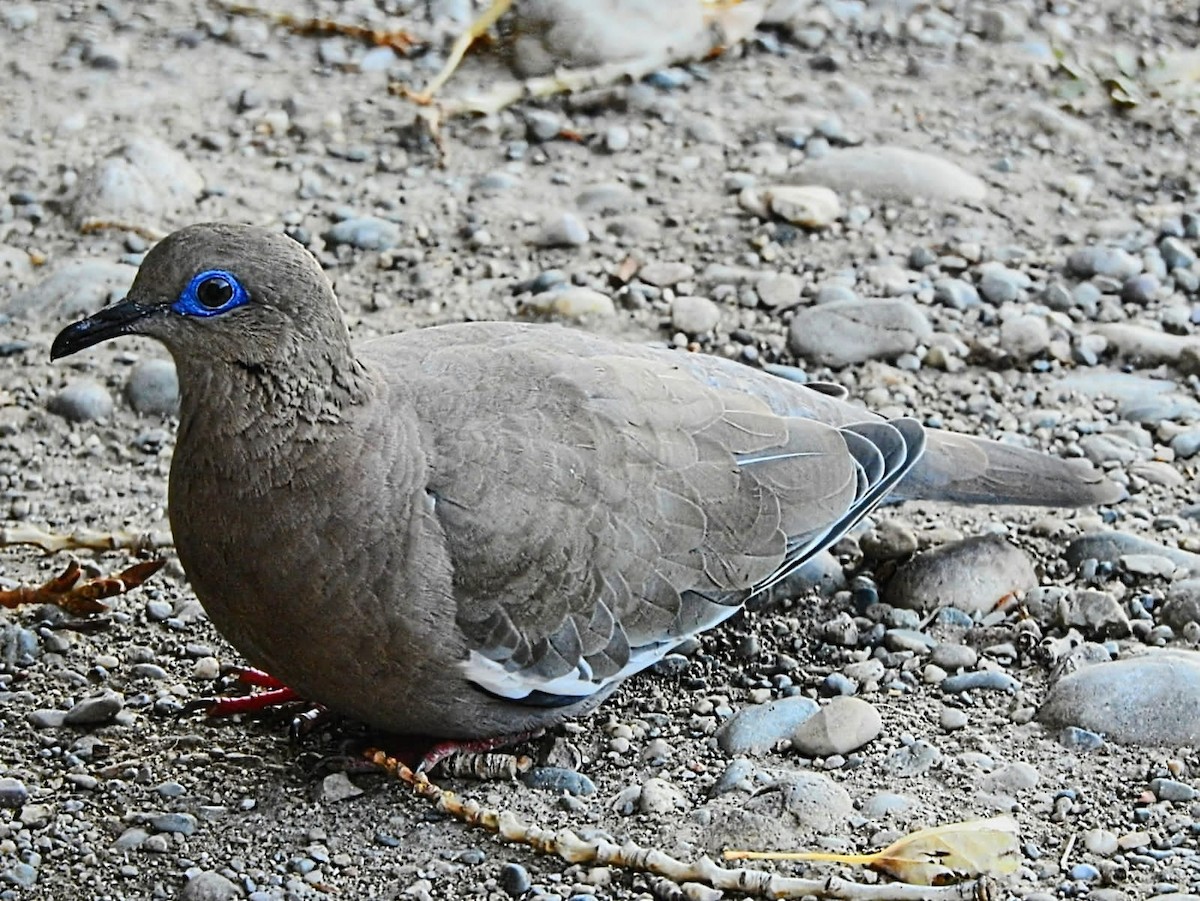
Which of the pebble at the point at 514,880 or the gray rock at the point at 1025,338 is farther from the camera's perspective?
the gray rock at the point at 1025,338

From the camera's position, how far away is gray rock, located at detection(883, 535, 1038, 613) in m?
4.70

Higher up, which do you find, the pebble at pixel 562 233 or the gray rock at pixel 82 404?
the pebble at pixel 562 233

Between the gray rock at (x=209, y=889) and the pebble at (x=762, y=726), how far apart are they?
3.80 ft

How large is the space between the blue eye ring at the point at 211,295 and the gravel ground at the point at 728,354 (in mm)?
1046

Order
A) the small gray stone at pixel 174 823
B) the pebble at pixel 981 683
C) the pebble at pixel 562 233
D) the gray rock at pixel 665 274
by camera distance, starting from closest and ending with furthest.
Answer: the small gray stone at pixel 174 823 → the pebble at pixel 981 683 → the gray rock at pixel 665 274 → the pebble at pixel 562 233

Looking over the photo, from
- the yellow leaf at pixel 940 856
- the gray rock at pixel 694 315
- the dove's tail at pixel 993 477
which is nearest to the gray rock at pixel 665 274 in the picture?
the gray rock at pixel 694 315

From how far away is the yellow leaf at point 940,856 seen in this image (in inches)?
144

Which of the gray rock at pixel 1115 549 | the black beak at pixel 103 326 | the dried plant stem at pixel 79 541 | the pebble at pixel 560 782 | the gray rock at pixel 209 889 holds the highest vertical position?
the black beak at pixel 103 326

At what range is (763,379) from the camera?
4.66 meters

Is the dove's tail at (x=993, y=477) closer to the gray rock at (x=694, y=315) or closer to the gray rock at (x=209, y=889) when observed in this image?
the gray rock at (x=694, y=315)

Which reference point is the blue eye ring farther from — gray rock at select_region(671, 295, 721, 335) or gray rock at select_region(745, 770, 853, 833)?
gray rock at select_region(671, 295, 721, 335)

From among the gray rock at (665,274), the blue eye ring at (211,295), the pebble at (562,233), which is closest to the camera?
the blue eye ring at (211,295)

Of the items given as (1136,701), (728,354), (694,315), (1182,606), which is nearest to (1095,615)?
(1182,606)

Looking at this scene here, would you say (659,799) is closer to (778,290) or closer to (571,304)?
(571,304)
